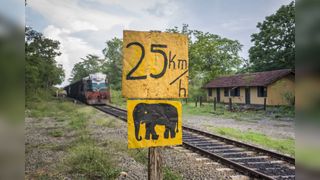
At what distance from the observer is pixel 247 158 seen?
6.54 meters

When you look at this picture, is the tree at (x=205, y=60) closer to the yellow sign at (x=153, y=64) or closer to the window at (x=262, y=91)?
the window at (x=262, y=91)

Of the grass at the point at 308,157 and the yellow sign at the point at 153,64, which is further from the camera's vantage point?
the yellow sign at the point at 153,64

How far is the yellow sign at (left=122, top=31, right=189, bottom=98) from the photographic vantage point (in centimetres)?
229

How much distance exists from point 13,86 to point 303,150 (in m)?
1.32

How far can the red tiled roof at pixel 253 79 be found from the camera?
2441 centimetres

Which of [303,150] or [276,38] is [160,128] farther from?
[276,38]

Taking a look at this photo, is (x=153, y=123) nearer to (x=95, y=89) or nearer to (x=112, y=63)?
Result: (x=95, y=89)

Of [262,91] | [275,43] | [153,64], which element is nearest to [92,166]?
[153,64]

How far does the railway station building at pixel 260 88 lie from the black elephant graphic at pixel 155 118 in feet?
69.4

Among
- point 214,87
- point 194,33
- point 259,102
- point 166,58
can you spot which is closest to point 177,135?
point 166,58

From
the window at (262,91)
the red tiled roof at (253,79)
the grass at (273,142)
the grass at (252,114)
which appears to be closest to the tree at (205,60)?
the red tiled roof at (253,79)

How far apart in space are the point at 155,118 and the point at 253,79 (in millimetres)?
26302

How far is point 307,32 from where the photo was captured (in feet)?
3.36

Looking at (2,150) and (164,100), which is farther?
(164,100)
